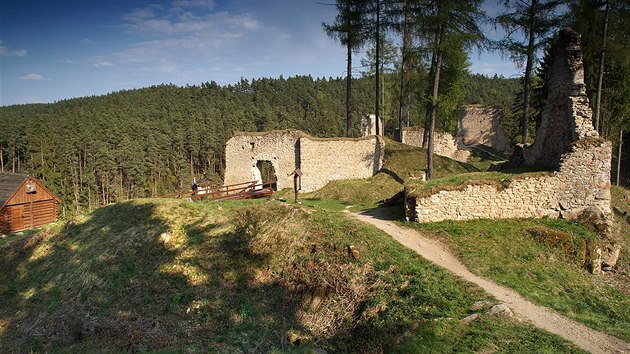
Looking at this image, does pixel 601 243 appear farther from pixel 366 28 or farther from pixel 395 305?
pixel 366 28

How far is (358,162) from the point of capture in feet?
70.2

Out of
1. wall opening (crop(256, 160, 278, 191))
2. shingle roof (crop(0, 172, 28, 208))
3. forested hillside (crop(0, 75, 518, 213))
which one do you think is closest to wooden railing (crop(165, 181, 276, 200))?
wall opening (crop(256, 160, 278, 191))

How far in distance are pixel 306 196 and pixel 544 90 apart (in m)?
17.4

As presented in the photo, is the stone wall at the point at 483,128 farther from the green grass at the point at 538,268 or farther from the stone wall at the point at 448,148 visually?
the green grass at the point at 538,268

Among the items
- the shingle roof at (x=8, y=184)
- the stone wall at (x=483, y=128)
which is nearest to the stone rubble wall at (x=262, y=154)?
the shingle roof at (x=8, y=184)

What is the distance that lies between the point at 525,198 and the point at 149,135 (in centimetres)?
6764

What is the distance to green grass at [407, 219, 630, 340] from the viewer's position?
7.58 metres

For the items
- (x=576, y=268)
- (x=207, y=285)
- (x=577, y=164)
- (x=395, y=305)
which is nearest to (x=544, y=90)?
(x=577, y=164)

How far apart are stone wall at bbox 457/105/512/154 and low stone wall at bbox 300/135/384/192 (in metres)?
19.6

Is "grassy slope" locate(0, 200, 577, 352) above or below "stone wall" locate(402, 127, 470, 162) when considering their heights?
below

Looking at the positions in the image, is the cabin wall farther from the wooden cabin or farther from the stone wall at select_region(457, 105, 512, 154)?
the stone wall at select_region(457, 105, 512, 154)

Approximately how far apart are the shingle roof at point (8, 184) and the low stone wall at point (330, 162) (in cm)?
2191

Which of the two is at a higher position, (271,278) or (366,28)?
(366,28)

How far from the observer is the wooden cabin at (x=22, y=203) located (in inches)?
1031
